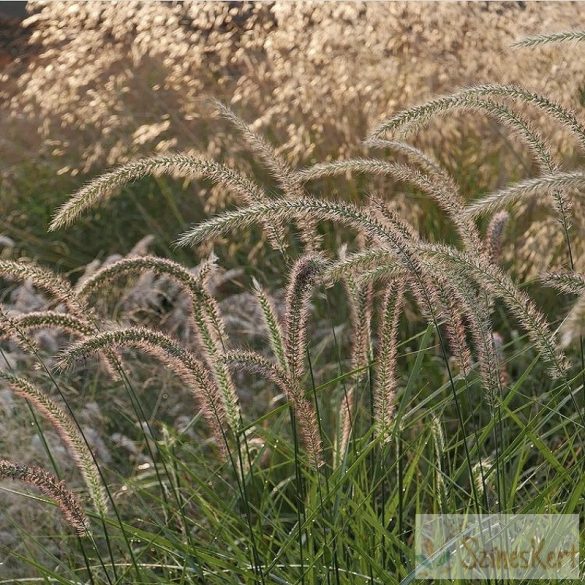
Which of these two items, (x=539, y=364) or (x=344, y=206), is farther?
(x=539, y=364)

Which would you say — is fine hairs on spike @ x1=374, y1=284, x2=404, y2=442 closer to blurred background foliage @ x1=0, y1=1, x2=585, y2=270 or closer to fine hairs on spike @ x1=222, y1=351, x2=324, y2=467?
fine hairs on spike @ x1=222, y1=351, x2=324, y2=467

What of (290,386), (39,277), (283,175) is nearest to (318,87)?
(283,175)

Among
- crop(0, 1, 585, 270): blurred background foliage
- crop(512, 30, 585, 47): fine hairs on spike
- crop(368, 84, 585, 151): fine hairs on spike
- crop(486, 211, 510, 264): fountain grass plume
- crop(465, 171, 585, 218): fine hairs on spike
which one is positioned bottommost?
crop(0, 1, 585, 270): blurred background foliage

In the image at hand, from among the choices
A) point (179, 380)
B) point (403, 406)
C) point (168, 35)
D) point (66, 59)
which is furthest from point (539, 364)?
point (66, 59)

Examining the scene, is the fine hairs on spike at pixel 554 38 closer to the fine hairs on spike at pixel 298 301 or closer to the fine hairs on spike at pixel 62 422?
the fine hairs on spike at pixel 298 301

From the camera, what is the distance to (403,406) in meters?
1.86

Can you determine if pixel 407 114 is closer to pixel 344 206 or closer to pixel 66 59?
pixel 344 206

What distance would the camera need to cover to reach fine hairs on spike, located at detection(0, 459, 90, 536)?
1600mm

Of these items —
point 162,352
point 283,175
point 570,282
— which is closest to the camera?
point 570,282

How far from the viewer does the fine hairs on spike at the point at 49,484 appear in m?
1.60

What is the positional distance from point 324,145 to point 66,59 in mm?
1520

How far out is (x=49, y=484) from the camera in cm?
164

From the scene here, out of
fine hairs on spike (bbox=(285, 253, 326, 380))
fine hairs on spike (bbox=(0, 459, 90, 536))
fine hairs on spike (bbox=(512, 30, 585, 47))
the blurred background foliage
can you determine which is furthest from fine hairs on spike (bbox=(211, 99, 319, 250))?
the blurred background foliage

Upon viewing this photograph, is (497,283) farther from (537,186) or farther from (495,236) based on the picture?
(495,236)
